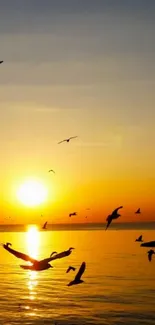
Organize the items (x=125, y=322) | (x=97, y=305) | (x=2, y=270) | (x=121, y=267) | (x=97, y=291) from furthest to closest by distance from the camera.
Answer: (x=2, y=270)
(x=121, y=267)
(x=97, y=291)
(x=97, y=305)
(x=125, y=322)

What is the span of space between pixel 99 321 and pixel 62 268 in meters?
55.3

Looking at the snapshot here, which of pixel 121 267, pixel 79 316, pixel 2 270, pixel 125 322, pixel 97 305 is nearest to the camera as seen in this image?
pixel 125 322

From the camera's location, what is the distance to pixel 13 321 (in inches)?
1980

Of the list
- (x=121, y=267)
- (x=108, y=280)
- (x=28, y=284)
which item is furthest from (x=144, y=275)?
(x=28, y=284)

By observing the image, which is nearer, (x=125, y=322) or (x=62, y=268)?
(x=125, y=322)

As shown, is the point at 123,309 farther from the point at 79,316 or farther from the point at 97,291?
the point at 97,291

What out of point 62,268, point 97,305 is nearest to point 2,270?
point 62,268

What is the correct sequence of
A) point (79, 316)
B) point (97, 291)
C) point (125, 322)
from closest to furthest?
point (125, 322)
point (79, 316)
point (97, 291)

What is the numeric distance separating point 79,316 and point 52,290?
20163mm

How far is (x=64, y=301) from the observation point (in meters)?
59.6

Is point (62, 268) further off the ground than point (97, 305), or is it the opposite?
point (62, 268)

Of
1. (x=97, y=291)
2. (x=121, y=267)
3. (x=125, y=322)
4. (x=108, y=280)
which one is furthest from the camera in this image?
(x=121, y=267)

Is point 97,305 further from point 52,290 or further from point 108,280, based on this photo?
point 108,280

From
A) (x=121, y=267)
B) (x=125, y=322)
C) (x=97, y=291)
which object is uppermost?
(x=121, y=267)
